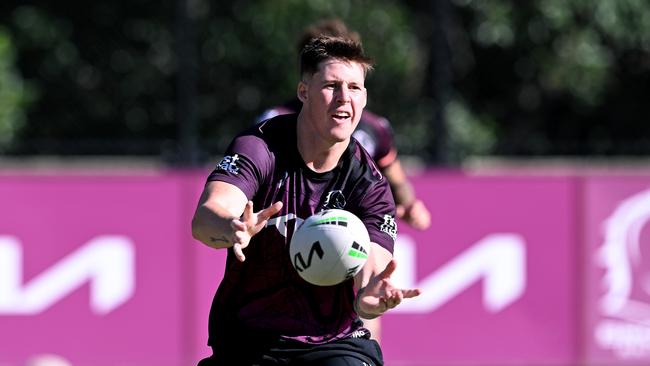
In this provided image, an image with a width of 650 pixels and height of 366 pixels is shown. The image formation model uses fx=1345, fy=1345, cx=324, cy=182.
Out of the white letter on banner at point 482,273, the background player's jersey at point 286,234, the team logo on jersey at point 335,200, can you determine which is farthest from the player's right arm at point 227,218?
the white letter on banner at point 482,273

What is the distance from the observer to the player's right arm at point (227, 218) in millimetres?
5047

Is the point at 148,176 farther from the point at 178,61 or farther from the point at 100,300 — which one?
the point at 178,61

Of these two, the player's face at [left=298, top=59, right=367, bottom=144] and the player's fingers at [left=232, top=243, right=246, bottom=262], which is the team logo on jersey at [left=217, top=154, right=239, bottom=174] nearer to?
the player's face at [left=298, top=59, right=367, bottom=144]

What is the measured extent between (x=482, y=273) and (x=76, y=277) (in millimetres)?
3721

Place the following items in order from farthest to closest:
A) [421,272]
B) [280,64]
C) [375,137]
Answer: [280,64]
[421,272]
[375,137]

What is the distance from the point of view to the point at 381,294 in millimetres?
5461

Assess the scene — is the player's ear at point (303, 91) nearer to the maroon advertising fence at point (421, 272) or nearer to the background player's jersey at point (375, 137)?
the background player's jersey at point (375, 137)

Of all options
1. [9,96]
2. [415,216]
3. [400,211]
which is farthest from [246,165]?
[9,96]

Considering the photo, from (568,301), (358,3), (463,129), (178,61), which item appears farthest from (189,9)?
(568,301)

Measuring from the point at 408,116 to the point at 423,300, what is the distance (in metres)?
4.37

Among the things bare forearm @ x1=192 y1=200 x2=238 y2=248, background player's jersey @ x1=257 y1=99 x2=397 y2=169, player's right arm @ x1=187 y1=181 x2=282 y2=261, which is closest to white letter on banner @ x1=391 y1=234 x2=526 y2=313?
background player's jersey @ x1=257 y1=99 x2=397 y2=169

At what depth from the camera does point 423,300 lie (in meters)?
12.5

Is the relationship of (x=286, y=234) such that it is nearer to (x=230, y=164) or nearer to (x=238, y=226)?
(x=230, y=164)

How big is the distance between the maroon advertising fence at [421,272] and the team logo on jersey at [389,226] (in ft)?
20.9
